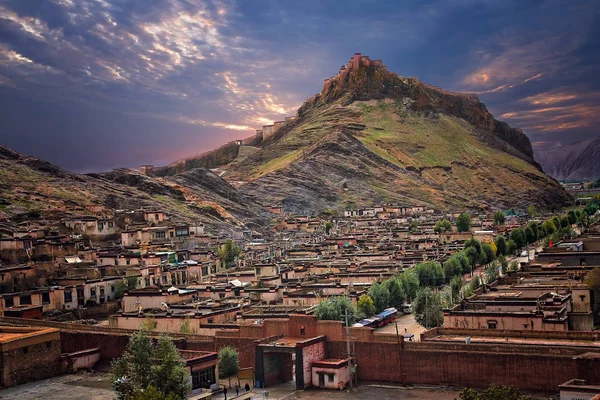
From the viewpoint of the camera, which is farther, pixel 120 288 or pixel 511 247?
pixel 511 247

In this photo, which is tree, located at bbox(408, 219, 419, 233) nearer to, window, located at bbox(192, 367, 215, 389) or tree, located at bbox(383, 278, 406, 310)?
tree, located at bbox(383, 278, 406, 310)

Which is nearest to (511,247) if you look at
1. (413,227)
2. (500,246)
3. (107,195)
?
(500,246)

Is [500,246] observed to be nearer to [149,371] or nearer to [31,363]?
[31,363]

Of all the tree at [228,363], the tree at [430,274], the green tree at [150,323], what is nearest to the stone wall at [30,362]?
the tree at [228,363]

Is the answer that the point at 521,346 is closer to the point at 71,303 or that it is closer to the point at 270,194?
the point at 71,303

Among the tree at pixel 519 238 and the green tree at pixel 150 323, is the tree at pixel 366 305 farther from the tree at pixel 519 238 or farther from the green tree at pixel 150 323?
the tree at pixel 519 238

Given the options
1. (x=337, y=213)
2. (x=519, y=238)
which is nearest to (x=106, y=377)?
(x=519, y=238)
